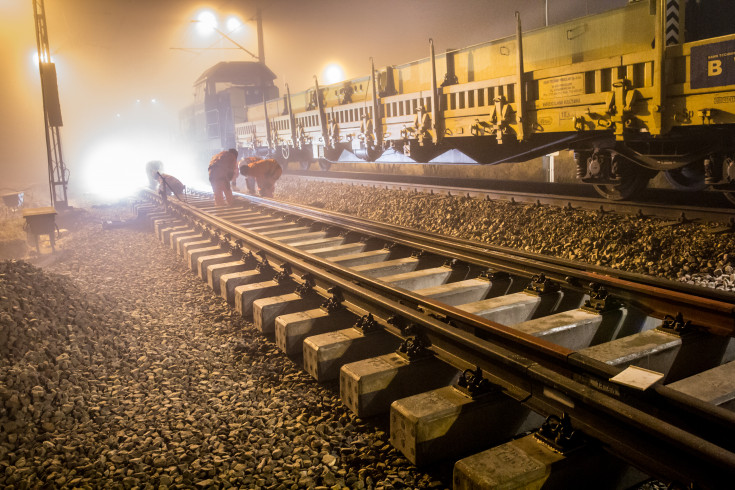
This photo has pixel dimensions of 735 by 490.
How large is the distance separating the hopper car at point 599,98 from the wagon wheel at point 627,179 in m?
0.02

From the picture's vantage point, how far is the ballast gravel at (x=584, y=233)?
5.56 metres

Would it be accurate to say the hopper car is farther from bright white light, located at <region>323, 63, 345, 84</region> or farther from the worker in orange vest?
bright white light, located at <region>323, 63, 345, 84</region>

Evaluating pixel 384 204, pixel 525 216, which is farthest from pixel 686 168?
pixel 384 204

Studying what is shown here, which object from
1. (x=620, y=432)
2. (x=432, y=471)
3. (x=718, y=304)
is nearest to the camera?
(x=620, y=432)

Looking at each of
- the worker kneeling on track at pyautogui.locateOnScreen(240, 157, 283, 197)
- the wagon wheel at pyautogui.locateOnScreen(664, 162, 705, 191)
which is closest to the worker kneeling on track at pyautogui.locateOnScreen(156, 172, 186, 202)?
the worker kneeling on track at pyautogui.locateOnScreen(240, 157, 283, 197)

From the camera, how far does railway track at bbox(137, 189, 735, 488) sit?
2283 mm

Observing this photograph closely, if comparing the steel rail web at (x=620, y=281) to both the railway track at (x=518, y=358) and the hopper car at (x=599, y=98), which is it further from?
the hopper car at (x=599, y=98)

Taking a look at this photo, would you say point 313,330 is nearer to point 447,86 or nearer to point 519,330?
point 519,330

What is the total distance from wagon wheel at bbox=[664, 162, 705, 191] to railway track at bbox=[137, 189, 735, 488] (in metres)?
4.37

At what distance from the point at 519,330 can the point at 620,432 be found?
3.78 ft

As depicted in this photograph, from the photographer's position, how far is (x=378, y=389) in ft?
10.6

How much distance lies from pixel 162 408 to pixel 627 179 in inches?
296

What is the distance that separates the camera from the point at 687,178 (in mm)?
8430

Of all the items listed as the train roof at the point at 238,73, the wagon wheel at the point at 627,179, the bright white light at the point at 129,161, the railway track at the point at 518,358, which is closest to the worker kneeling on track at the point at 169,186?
the railway track at the point at 518,358
